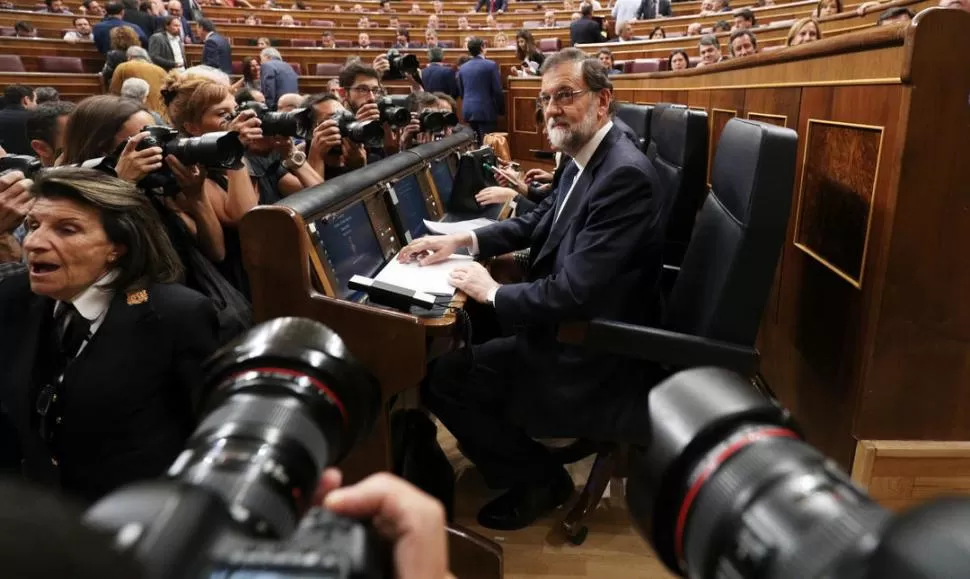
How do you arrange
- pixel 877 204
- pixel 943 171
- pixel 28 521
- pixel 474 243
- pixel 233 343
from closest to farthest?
pixel 28 521 < pixel 233 343 < pixel 943 171 < pixel 877 204 < pixel 474 243

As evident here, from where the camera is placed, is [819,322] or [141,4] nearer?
[819,322]

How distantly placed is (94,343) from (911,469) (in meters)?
1.63

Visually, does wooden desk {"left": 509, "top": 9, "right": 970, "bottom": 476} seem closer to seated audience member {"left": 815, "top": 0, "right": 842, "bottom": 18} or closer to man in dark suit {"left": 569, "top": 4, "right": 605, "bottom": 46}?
seated audience member {"left": 815, "top": 0, "right": 842, "bottom": 18}

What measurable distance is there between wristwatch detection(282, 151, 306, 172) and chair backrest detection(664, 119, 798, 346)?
1.23 metres

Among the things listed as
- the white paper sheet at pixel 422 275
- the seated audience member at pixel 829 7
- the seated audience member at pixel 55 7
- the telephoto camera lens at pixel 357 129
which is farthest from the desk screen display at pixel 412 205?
the seated audience member at pixel 55 7

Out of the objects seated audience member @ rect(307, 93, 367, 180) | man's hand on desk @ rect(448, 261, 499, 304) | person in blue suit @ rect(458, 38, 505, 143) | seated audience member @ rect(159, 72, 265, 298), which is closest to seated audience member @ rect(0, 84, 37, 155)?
seated audience member @ rect(307, 93, 367, 180)

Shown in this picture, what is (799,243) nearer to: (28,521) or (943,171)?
(943,171)

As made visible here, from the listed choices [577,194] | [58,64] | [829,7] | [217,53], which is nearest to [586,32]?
[829,7]

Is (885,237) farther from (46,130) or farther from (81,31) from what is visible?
(81,31)

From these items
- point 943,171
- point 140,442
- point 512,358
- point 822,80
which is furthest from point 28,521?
point 822,80

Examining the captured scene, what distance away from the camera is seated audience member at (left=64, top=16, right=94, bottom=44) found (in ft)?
21.9

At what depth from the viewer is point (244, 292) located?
1855 mm

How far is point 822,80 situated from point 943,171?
0.51m

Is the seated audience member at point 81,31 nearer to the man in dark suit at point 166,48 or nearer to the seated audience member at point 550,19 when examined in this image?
the man in dark suit at point 166,48
